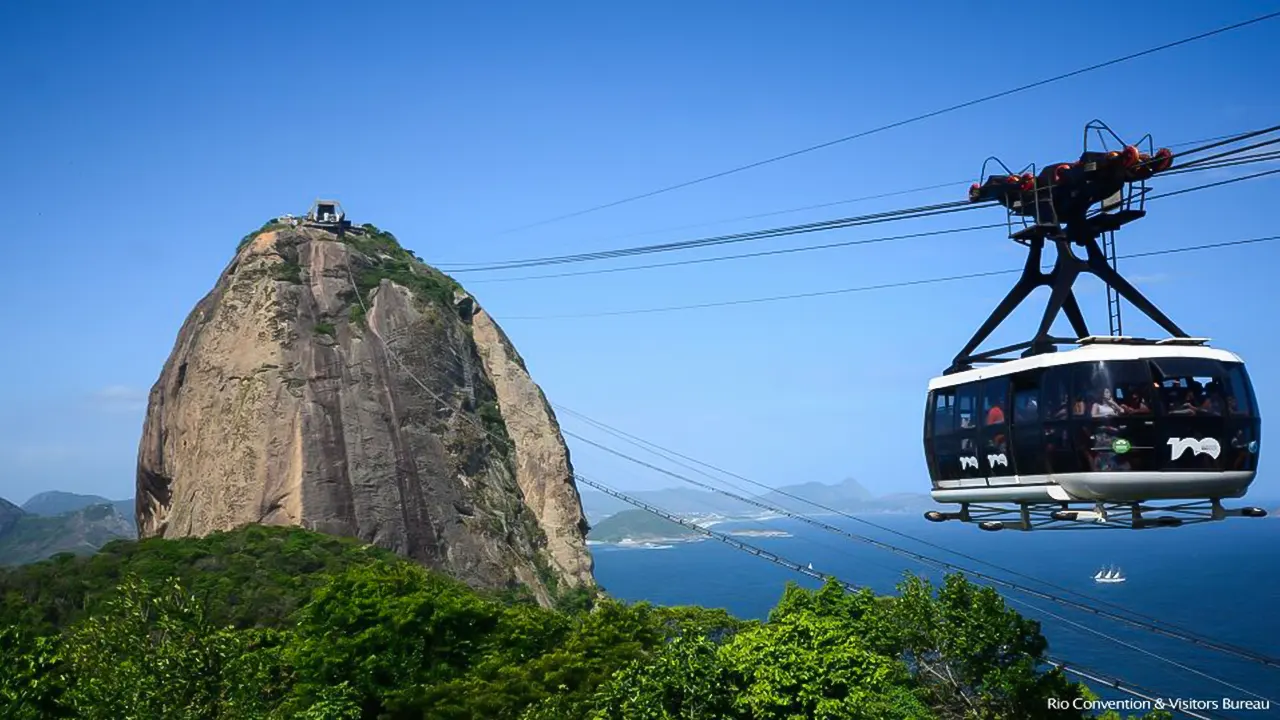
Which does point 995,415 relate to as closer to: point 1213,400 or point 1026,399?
point 1026,399

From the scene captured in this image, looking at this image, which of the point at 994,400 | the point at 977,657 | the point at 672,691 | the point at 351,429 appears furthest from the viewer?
the point at 351,429

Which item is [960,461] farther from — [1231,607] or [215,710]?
[1231,607]

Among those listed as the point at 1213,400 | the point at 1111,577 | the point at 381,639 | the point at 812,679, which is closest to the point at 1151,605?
the point at 1111,577

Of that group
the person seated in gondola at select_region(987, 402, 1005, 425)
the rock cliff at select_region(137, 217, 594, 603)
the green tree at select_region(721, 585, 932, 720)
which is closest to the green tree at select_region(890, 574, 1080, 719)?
the green tree at select_region(721, 585, 932, 720)

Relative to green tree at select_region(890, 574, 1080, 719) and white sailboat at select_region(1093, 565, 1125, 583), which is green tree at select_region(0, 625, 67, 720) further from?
white sailboat at select_region(1093, 565, 1125, 583)

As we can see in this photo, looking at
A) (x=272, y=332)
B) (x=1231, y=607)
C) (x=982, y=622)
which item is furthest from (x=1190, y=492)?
(x=1231, y=607)

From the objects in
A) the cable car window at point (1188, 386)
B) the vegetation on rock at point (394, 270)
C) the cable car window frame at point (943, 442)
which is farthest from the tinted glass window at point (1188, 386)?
the vegetation on rock at point (394, 270)
